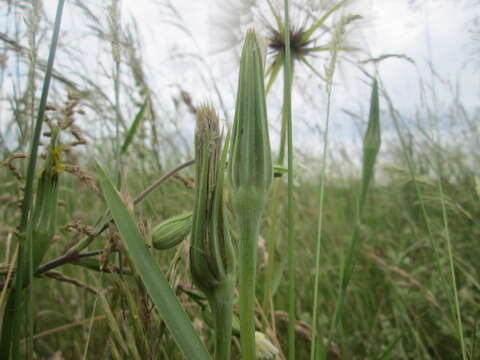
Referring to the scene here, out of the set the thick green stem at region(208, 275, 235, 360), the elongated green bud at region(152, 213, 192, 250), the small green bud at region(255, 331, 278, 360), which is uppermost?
the elongated green bud at region(152, 213, 192, 250)

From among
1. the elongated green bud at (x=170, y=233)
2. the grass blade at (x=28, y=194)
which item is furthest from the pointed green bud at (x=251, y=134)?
the grass blade at (x=28, y=194)

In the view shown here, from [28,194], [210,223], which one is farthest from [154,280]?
[28,194]

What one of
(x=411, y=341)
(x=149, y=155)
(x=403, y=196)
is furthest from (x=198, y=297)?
(x=403, y=196)

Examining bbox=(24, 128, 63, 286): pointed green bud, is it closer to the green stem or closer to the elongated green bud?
the elongated green bud

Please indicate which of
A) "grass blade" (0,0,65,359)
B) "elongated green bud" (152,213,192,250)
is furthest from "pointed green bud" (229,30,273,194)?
"grass blade" (0,0,65,359)

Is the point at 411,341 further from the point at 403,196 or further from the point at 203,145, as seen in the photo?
the point at 403,196

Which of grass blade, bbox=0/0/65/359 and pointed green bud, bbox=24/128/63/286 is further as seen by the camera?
pointed green bud, bbox=24/128/63/286
